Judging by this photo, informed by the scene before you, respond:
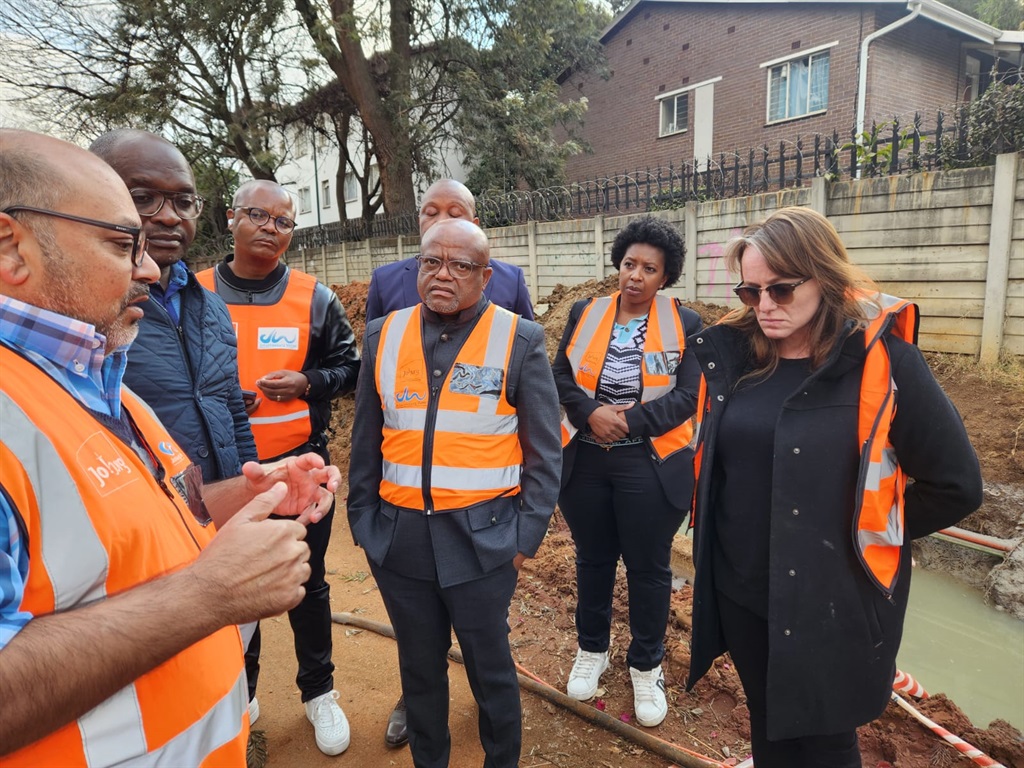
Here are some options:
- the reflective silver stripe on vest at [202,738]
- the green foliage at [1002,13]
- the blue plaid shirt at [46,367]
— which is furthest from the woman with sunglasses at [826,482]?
the green foliage at [1002,13]

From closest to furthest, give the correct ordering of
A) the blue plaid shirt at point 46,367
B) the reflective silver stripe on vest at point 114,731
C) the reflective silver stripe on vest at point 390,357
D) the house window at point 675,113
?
the blue plaid shirt at point 46,367 → the reflective silver stripe on vest at point 114,731 → the reflective silver stripe on vest at point 390,357 → the house window at point 675,113

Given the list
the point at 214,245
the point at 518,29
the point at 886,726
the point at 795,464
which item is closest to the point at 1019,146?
the point at 886,726

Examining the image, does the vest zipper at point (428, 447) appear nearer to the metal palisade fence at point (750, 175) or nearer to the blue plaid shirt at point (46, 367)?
the blue plaid shirt at point (46, 367)

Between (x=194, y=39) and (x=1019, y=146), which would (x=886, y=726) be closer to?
(x=1019, y=146)

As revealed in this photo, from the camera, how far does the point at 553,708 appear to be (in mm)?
3240

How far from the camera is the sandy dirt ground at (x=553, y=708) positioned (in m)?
2.87

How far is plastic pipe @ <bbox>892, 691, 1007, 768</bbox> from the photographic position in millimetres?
2637

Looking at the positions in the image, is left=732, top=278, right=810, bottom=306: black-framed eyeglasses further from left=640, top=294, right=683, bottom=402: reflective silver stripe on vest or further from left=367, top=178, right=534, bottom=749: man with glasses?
left=367, top=178, right=534, bottom=749: man with glasses

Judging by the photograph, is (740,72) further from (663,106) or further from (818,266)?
(818,266)

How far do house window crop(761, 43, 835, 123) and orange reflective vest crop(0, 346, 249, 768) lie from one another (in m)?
17.8

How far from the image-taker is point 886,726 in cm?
297

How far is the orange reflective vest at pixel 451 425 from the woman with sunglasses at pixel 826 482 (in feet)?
2.71

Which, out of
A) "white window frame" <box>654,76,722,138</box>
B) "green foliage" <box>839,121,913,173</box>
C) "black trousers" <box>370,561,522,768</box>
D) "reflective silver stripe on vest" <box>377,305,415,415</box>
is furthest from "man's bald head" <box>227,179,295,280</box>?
"white window frame" <box>654,76,722,138</box>

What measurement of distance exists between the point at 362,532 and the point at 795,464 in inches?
62.3
